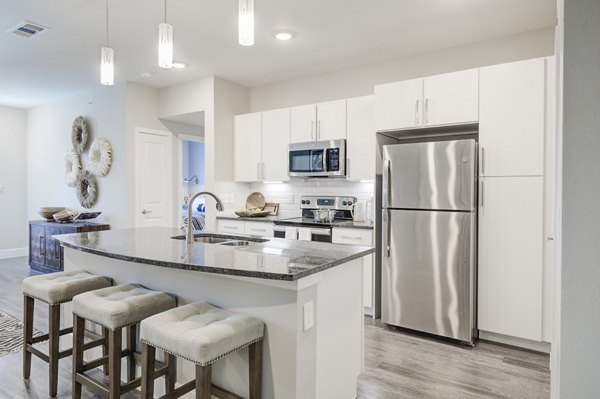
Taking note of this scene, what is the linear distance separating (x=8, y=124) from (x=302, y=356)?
773cm

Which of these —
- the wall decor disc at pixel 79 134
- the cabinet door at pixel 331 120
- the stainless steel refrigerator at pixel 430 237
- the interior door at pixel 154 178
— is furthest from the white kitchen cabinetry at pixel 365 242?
the wall decor disc at pixel 79 134

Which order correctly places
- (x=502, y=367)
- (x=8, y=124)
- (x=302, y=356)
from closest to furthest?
1. (x=302, y=356)
2. (x=502, y=367)
3. (x=8, y=124)

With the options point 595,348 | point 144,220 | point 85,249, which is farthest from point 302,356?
point 144,220

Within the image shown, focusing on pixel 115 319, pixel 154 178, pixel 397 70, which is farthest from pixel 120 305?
pixel 154 178

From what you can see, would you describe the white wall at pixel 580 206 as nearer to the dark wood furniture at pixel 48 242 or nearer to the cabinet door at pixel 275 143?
the cabinet door at pixel 275 143

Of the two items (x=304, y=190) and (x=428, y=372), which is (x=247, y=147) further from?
(x=428, y=372)

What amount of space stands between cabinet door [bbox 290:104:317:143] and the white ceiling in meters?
0.53

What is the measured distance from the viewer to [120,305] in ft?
6.29

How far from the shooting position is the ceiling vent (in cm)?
336

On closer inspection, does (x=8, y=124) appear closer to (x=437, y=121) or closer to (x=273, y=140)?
(x=273, y=140)

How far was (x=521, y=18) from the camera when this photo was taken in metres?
3.21

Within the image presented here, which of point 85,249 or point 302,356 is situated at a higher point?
point 85,249

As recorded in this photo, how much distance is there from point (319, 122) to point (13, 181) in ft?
20.2

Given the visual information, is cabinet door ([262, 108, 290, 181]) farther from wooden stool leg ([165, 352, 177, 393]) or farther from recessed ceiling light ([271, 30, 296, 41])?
wooden stool leg ([165, 352, 177, 393])
